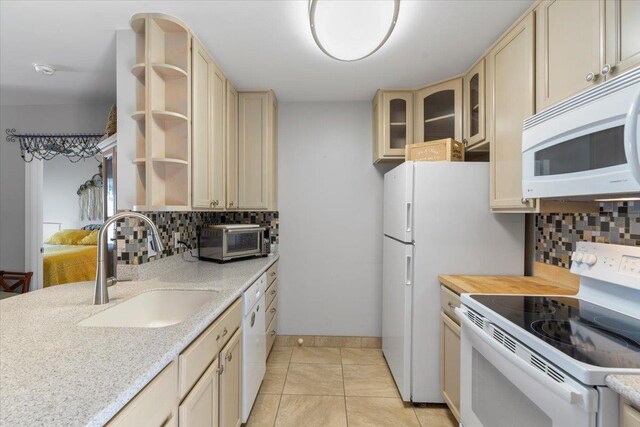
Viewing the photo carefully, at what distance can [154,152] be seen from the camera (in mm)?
1641

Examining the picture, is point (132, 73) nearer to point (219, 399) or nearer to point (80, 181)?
point (219, 399)

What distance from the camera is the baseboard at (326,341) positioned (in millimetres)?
2840

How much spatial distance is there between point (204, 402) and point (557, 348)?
1.27 m

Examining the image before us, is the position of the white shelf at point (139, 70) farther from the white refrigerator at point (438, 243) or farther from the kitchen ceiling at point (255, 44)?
the white refrigerator at point (438, 243)

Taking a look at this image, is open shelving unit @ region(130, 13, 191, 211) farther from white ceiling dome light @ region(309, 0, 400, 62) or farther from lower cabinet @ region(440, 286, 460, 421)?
lower cabinet @ region(440, 286, 460, 421)

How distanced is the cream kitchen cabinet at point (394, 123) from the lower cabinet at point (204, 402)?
6.71 ft

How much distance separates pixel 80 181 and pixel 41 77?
3.69 metres

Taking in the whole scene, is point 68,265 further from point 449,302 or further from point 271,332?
point 449,302

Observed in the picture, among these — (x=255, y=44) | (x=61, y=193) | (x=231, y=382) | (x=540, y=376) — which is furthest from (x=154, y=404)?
(x=61, y=193)

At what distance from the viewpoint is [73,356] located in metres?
0.82

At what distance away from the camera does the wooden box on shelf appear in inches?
79.5

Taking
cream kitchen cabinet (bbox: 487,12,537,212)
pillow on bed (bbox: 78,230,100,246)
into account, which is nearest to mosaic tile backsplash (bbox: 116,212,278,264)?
cream kitchen cabinet (bbox: 487,12,537,212)

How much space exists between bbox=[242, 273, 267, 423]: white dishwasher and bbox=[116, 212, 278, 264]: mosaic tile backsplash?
691mm

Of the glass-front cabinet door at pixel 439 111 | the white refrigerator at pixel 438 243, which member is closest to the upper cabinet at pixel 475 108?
the glass-front cabinet door at pixel 439 111
